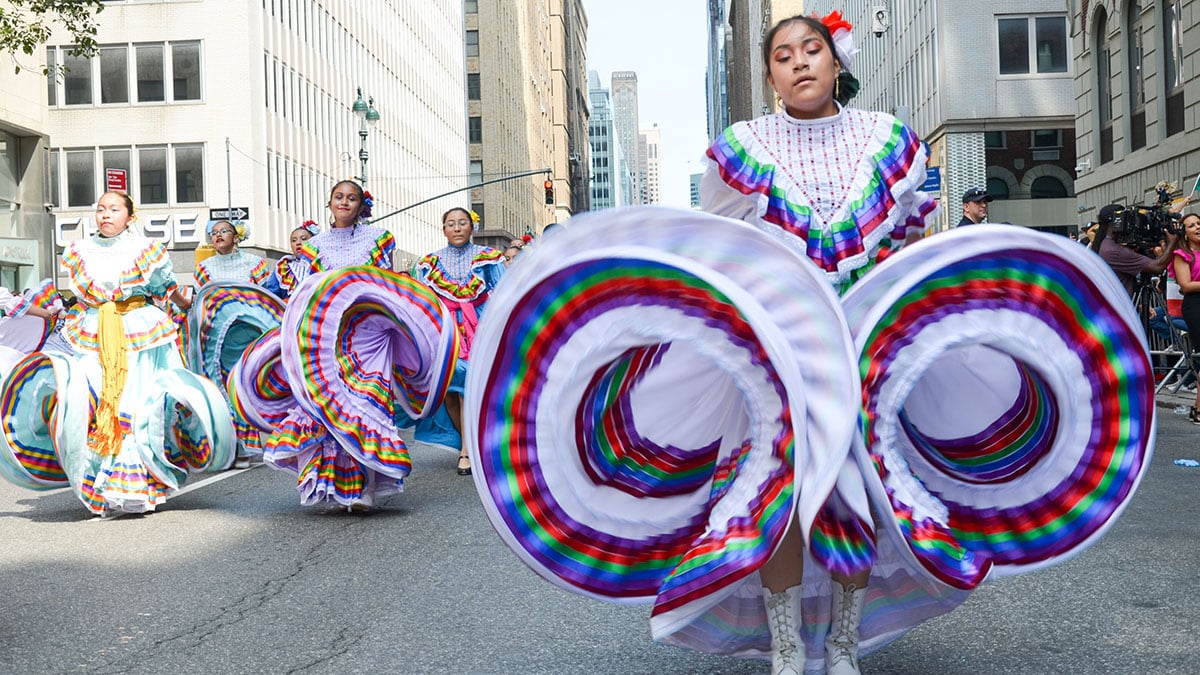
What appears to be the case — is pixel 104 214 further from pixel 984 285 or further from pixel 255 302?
pixel 984 285

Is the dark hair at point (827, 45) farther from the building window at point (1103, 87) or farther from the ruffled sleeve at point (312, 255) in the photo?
the building window at point (1103, 87)

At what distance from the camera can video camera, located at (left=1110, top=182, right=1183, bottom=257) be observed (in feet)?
46.2

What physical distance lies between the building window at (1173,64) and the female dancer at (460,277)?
672 inches

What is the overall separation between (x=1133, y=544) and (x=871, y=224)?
341cm

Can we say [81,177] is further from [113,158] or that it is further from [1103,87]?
[1103,87]

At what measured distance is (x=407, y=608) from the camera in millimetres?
5688

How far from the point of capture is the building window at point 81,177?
150 feet

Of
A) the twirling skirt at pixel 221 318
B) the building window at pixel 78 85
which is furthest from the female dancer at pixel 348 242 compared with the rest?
the building window at pixel 78 85

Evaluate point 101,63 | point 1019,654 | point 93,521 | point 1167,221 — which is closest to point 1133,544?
point 1019,654

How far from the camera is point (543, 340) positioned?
12.2 feet

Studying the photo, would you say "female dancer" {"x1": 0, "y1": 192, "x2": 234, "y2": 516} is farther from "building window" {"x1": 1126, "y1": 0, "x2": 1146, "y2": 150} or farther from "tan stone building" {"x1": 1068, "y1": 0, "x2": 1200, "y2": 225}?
"building window" {"x1": 1126, "y1": 0, "x2": 1146, "y2": 150}

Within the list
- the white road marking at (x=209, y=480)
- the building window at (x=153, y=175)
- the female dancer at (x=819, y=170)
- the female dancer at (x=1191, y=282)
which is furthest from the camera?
the building window at (x=153, y=175)

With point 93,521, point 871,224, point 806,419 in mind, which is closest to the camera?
point 806,419

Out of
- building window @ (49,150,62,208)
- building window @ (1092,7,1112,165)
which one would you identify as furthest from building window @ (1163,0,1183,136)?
building window @ (49,150,62,208)
